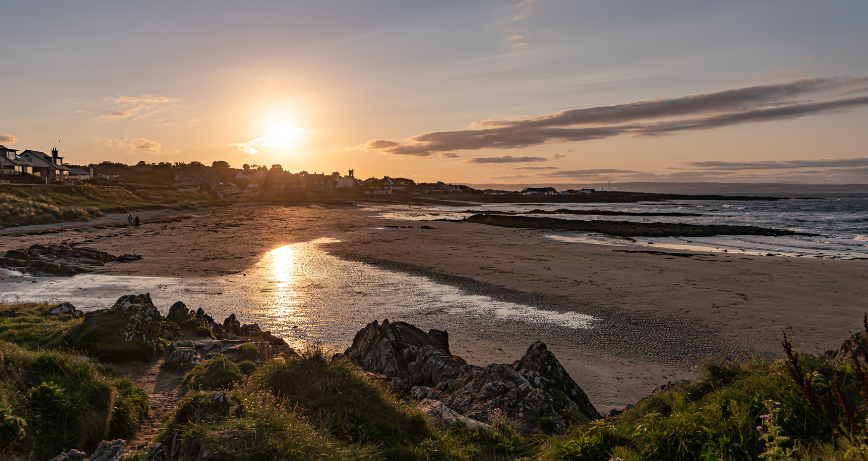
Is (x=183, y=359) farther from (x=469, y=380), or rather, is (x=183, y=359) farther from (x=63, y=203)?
(x=63, y=203)

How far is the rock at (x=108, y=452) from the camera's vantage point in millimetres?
4980

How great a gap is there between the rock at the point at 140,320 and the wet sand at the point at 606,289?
823cm

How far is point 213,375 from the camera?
786cm

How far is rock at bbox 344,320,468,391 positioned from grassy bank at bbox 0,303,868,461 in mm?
2515

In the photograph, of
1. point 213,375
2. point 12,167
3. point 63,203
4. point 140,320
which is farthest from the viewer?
point 12,167

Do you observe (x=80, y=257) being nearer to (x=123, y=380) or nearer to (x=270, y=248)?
(x=270, y=248)

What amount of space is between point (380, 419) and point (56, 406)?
171 inches

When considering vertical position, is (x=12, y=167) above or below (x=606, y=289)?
above

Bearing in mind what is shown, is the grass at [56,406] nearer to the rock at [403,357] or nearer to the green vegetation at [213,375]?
the green vegetation at [213,375]

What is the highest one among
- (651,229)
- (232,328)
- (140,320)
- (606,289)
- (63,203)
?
(63,203)

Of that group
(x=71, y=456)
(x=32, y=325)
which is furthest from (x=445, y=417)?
(x=32, y=325)

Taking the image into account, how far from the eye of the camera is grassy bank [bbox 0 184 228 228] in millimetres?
44812

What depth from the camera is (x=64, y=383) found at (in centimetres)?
613

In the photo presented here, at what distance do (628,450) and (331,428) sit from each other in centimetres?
379
